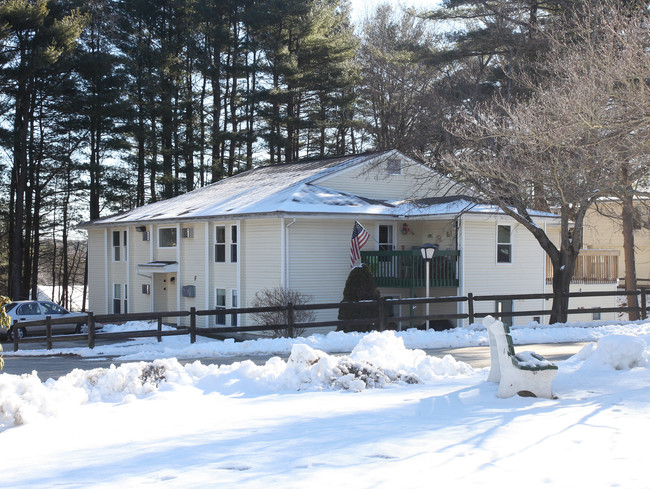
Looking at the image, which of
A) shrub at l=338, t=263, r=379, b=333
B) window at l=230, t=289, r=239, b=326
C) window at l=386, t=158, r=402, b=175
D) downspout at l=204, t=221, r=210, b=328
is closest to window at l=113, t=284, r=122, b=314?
downspout at l=204, t=221, r=210, b=328

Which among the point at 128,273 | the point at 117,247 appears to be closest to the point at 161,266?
the point at 128,273

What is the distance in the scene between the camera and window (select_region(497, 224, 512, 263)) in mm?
27969

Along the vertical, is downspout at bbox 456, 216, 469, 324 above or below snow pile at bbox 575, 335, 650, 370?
above

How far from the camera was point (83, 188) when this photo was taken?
1628 inches

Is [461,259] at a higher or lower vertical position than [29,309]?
higher

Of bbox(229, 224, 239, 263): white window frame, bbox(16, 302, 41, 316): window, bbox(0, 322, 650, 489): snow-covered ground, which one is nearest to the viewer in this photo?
bbox(0, 322, 650, 489): snow-covered ground

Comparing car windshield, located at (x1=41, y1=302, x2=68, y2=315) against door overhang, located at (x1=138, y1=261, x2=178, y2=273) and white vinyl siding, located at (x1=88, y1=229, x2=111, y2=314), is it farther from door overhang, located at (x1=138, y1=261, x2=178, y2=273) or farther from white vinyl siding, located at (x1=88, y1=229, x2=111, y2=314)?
white vinyl siding, located at (x1=88, y1=229, x2=111, y2=314)

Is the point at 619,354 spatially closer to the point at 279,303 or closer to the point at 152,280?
the point at 279,303

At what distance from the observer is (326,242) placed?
85.9 ft

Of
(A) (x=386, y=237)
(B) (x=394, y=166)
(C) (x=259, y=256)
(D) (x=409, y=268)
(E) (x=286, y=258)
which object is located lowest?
(D) (x=409, y=268)

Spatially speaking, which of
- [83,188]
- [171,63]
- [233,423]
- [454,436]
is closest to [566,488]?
[454,436]

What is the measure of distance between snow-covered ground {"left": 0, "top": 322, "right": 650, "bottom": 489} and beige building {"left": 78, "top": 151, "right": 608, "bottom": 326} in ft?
43.6

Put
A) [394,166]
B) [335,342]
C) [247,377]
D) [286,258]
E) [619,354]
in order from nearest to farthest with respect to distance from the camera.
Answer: [247,377], [619,354], [335,342], [286,258], [394,166]

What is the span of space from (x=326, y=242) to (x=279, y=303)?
3.09 meters
